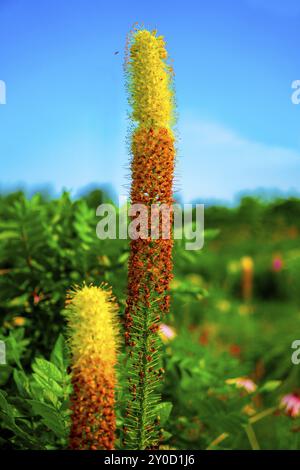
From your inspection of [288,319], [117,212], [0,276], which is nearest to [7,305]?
[0,276]

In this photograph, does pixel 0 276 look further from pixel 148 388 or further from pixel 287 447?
pixel 287 447

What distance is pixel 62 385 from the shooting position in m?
1.86

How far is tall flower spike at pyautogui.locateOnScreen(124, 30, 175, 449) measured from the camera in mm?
1572

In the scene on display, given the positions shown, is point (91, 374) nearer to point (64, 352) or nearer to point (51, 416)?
point (51, 416)

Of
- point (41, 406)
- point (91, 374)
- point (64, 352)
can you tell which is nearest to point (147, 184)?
point (91, 374)

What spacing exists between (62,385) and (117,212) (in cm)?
97

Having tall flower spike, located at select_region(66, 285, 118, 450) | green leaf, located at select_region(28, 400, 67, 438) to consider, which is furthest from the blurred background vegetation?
tall flower spike, located at select_region(66, 285, 118, 450)

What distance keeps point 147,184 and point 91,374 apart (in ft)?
1.45

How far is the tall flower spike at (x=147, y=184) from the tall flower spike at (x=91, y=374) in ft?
0.48

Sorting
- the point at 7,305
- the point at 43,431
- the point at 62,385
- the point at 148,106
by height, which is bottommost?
the point at 43,431

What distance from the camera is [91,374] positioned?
1438 mm

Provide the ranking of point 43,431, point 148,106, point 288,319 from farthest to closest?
point 288,319
point 43,431
point 148,106

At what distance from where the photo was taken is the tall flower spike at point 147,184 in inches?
61.9

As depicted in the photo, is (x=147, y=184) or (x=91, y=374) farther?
(x=147, y=184)
